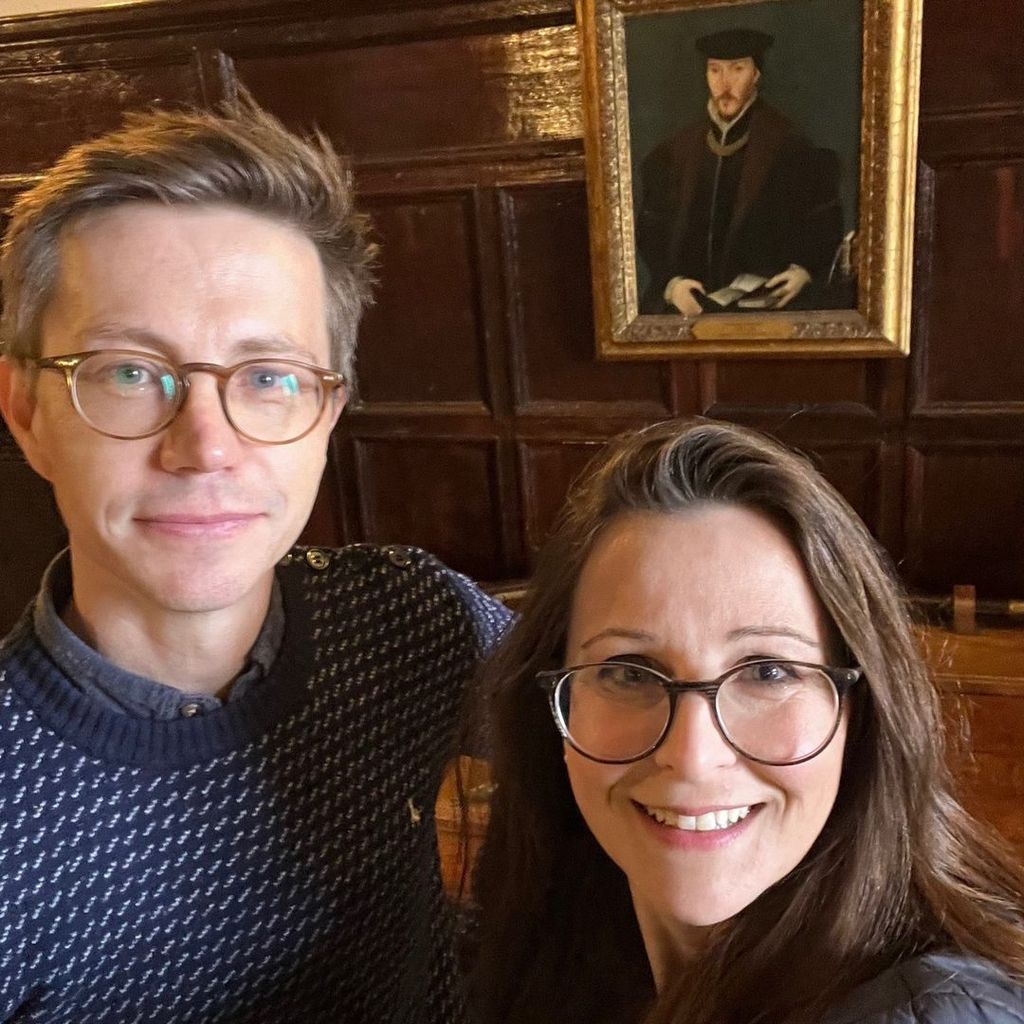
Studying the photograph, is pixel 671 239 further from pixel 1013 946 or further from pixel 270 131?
pixel 1013 946

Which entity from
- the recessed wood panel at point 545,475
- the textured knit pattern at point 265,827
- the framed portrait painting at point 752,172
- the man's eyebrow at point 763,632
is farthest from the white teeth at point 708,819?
the recessed wood panel at point 545,475

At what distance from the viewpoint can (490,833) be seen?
3.58 ft

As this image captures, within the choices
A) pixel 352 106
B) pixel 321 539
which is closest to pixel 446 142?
pixel 352 106

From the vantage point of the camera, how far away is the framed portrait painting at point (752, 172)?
2193 mm

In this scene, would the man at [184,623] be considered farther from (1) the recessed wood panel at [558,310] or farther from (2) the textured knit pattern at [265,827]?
(1) the recessed wood panel at [558,310]

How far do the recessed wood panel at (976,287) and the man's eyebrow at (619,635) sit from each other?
6.03 ft

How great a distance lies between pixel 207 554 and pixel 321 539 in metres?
2.19

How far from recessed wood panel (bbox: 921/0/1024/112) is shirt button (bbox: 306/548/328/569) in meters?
1.77

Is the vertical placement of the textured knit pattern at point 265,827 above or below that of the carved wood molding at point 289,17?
below

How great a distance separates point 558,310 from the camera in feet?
8.76

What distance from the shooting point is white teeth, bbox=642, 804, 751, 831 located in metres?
0.78

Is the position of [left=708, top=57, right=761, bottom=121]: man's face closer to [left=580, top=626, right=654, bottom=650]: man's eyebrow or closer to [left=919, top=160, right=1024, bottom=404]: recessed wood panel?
[left=919, top=160, right=1024, bottom=404]: recessed wood panel

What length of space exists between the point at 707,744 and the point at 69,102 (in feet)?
9.37

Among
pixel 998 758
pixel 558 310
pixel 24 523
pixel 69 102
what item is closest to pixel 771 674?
pixel 998 758
